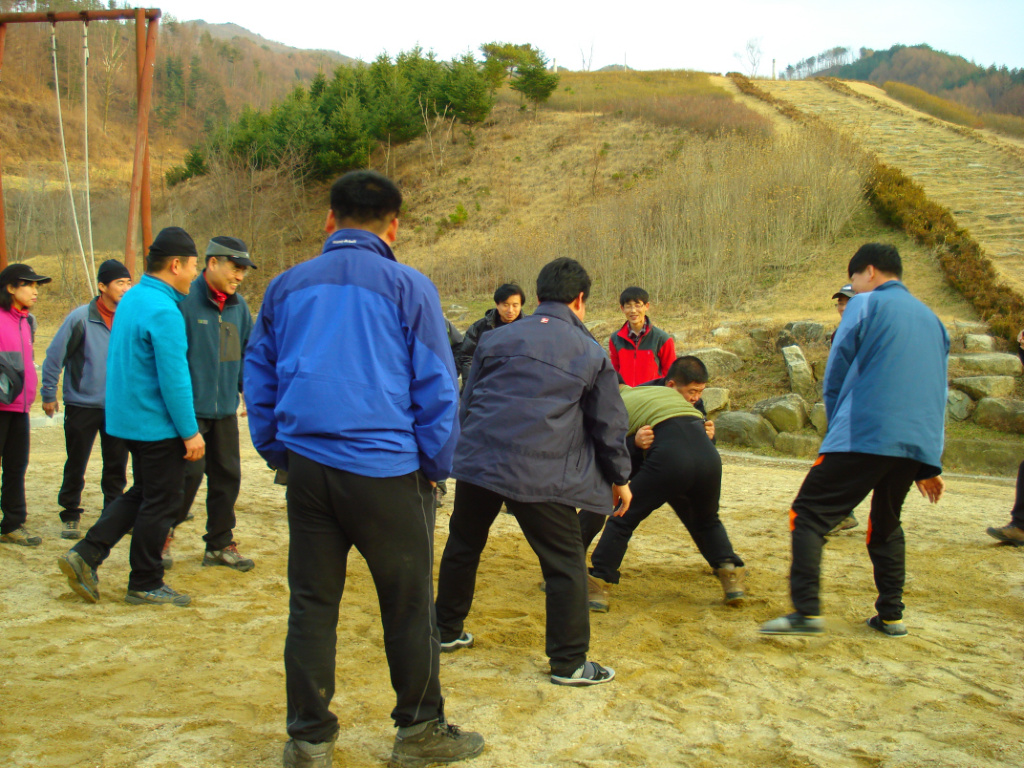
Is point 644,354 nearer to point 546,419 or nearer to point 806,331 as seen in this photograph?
point 546,419

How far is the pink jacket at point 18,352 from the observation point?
16.6 ft

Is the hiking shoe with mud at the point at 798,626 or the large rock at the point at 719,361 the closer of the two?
the hiking shoe with mud at the point at 798,626

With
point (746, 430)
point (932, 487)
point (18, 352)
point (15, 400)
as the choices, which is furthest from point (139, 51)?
point (932, 487)

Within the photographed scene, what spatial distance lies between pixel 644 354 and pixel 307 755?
187 inches

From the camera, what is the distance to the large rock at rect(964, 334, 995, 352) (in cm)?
1120

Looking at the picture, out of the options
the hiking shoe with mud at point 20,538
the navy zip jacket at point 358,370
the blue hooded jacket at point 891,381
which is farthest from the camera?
the hiking shoe with mud at point 20,538

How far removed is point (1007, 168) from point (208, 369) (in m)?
22.8

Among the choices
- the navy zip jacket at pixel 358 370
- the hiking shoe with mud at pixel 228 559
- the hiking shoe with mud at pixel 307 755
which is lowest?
the hiking shoe with mud at pixel 228 559

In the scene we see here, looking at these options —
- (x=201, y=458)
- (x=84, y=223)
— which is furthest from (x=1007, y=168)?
(x=84, y=223)

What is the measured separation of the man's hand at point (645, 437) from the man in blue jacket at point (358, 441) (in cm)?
198

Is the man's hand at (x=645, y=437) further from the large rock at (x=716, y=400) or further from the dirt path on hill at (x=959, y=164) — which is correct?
the dirt path on hill at (x=959, y=164)

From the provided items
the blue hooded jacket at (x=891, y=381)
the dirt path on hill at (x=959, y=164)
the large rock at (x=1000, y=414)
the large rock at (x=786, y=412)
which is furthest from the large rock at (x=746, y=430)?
the blue hooded jacket at (x=891, y=381)

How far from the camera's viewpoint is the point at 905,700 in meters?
3.11

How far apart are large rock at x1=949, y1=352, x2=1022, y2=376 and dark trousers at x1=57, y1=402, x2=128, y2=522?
416 inches
